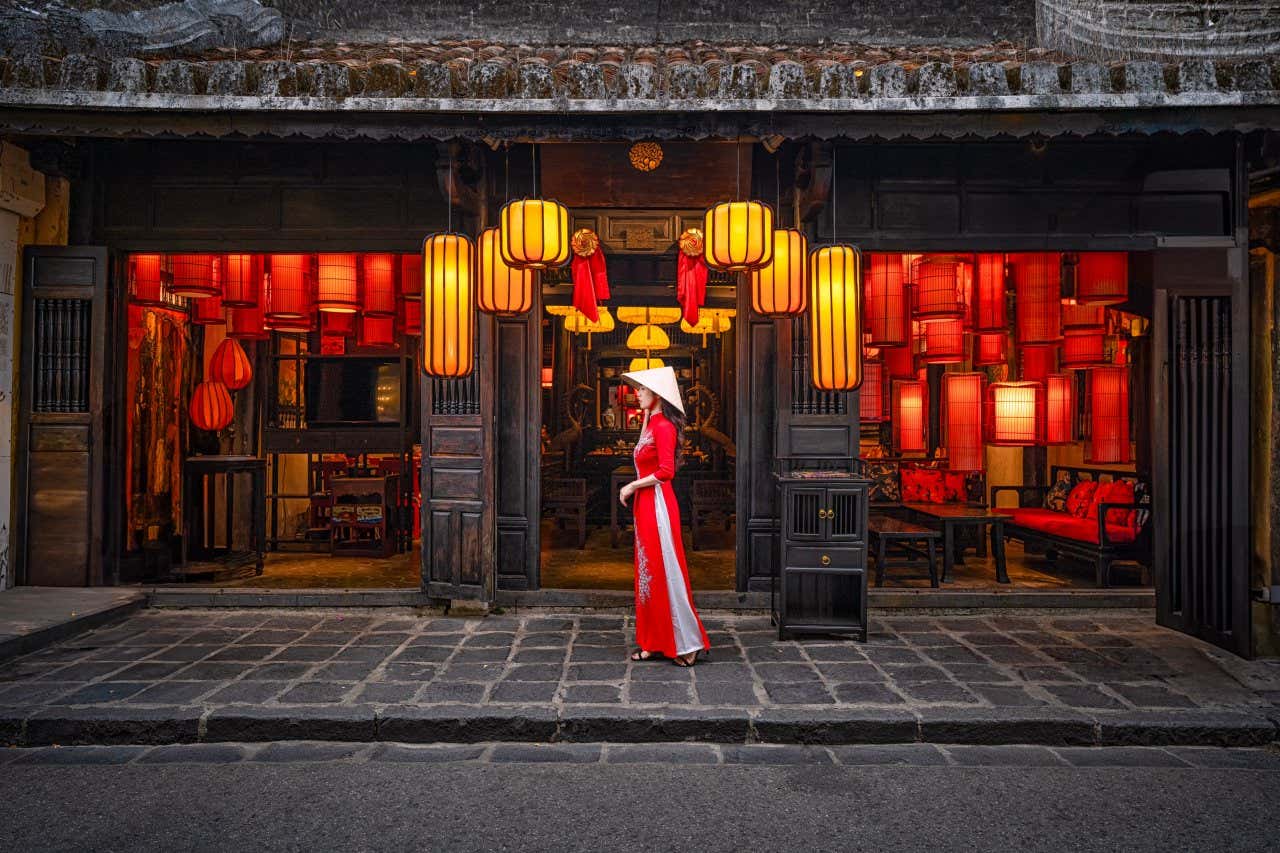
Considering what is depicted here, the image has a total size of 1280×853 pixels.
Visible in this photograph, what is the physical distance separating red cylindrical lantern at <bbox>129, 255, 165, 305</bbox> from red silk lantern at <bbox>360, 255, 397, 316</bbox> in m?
2.02

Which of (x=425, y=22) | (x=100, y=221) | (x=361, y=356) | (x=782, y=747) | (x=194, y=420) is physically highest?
(x=425, y=22)

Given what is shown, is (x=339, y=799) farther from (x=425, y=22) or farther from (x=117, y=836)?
(x=425, y=22)

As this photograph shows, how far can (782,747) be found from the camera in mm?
4641

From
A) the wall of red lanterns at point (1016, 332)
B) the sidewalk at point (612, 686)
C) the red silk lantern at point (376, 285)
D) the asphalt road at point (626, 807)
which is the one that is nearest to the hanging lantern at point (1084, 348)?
the wall of red lanterns at point (1016, 332)

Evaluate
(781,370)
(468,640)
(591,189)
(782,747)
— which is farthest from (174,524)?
(782,747)

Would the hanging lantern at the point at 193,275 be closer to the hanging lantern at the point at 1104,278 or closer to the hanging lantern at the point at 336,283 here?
the hanging lantern at the point at 336,283

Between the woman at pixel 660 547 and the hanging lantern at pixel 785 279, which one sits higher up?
the hanging lantern at pixel 785 279

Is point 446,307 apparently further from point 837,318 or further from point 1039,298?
point 1039,298

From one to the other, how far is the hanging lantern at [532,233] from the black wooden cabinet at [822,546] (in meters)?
2.65

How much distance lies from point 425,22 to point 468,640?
6608mm

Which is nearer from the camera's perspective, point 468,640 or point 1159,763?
point 1159,763

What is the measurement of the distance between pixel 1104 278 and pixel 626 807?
7317 millimetres

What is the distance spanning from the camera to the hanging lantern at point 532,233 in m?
6.22

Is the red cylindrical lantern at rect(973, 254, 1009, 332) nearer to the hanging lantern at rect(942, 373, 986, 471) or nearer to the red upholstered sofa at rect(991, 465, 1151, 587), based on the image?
the hanging lantern at rect(942, 373, 986, 471)
